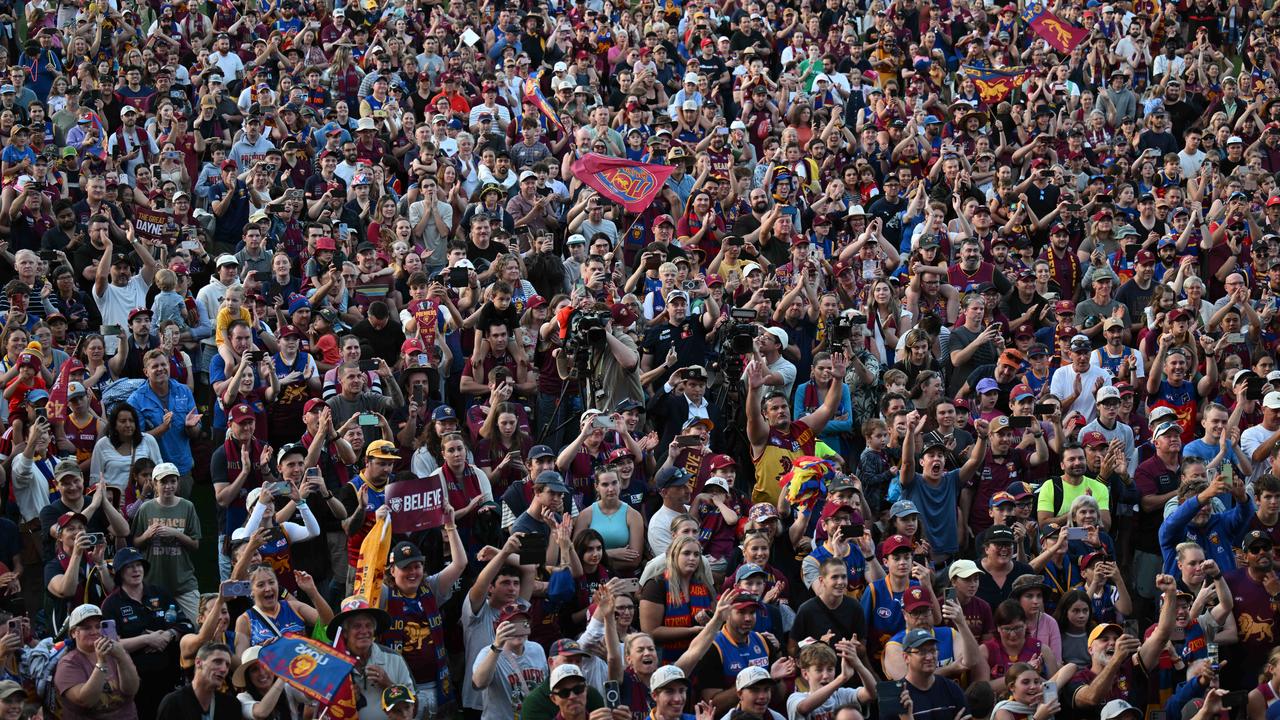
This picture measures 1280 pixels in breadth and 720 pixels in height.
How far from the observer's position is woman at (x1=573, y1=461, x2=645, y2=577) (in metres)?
11.6

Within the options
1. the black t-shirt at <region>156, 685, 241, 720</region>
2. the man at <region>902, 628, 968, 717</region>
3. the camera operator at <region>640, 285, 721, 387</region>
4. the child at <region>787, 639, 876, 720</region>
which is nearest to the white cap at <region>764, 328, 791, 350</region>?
the camera operator at <region>640, 285, 721, 387</region>

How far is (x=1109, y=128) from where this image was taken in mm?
21188

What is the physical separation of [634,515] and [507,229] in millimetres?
5335

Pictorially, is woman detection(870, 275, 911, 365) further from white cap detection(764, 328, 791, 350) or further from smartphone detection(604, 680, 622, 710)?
smartphone detection(604, 680, 622, 710)

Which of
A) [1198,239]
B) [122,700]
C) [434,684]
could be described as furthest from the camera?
[1198,239]

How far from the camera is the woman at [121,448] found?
1217cm

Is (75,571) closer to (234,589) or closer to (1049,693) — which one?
(234,589)

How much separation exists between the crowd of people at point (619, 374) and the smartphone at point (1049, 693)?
0.02 m

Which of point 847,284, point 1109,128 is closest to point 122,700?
point 847,284

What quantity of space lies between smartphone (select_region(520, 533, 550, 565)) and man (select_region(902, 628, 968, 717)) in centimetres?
232

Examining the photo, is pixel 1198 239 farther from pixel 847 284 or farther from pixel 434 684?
pixel 434 684

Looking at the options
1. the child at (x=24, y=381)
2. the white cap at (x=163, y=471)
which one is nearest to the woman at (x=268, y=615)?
the white cap at (x=163, y=471)

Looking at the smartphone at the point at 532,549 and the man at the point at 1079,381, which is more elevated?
the smartphone at the point at 532,549

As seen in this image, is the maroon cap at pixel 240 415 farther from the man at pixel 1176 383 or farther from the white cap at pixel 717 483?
the man at pixel 1176 383
